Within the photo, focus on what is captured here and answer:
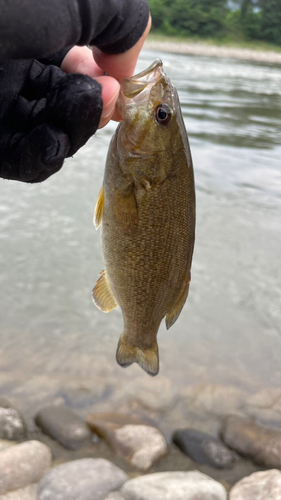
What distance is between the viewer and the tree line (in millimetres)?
64438

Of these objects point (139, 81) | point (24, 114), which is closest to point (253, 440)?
point (139, 81)

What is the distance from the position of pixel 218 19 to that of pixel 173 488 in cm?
7448

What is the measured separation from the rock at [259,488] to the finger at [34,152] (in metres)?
2.56

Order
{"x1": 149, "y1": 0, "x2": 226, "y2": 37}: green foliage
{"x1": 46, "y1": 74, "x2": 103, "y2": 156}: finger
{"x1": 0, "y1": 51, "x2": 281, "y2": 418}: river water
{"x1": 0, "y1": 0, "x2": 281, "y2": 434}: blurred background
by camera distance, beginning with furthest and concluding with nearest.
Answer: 1. {"x1": 149, "y1": 0, "x2": 226, "y2": 37}: green foliage
2. {"x1": 0, "y1": 51, "x2": 281, "y2": 418}: river water
3. {"x1": 0, "y1": 0, "x2": 281, "y2": 434}: blurred background
4. {"x1": 46, "y1": 74, "x2": 103, "y2": 156}: finger

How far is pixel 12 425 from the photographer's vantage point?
3453 mm

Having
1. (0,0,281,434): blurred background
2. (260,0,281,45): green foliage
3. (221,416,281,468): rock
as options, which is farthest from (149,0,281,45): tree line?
(221,416,281,468): rock

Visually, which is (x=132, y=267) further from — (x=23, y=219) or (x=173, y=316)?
(x=23, y=219)

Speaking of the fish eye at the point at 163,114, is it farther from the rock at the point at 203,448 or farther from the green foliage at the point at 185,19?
the green foliage at the point at 185,19

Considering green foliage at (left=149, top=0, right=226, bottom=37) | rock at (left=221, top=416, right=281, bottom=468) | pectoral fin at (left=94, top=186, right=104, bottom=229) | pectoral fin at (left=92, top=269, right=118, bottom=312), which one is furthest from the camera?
green foliage at (left=149, top=0, right=226, bottom=37)

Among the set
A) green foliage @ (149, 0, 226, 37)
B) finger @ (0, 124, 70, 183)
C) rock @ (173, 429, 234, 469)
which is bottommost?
rock @ (173, 429, 234, 469)

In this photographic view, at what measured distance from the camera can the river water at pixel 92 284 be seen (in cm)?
422

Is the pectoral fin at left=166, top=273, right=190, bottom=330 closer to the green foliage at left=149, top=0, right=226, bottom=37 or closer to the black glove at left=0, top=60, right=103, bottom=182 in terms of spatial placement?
the black glove at left=0, top=60, right=103, bottom=182

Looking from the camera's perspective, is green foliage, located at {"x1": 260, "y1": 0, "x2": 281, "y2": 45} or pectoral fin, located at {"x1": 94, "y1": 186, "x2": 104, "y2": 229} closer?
pectoral fin, located at {"x1": 94, "y1": 186, "x2": 104, "y2": 229}

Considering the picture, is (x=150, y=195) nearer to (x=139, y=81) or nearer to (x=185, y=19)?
(x=139, y=81)
